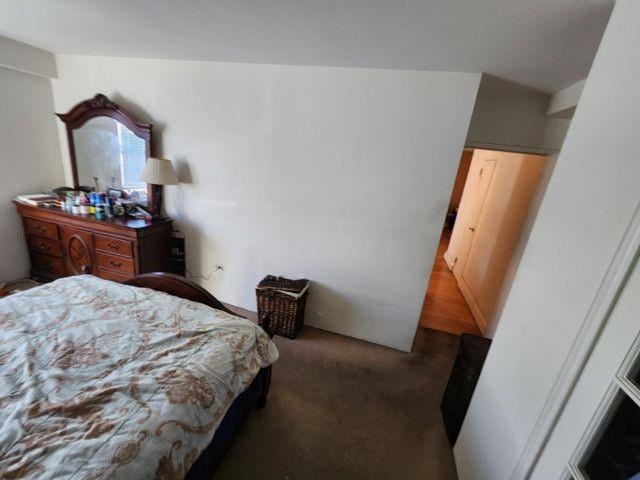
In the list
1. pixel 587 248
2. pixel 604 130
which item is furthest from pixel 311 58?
pixel 587 248

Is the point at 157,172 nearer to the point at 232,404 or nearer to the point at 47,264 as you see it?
the point at 47,264

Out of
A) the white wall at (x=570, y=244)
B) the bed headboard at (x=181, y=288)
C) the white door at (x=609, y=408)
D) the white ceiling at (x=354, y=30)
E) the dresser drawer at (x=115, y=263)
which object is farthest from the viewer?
the dresser drawer at (x=115, y=263)

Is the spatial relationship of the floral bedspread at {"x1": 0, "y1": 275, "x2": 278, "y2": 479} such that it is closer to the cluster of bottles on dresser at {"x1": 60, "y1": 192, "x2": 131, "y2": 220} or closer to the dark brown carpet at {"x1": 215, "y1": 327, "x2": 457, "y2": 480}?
the dark brown carpet at {"x1": 215, "y1": 327, "x2": 457, "y2": 480}

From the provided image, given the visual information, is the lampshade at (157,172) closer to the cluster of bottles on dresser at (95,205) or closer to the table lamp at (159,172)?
the table lamp at (159,172)

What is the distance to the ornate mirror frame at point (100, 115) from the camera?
8.34ft

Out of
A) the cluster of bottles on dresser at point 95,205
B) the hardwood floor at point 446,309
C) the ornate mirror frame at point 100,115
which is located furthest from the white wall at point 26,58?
the hardwood floor at point 446,309

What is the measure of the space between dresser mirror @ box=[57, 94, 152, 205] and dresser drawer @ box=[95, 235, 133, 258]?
0.50 meters

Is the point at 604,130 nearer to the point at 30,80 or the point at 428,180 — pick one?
the point at 428,180


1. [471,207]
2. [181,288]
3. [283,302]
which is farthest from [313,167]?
[471,207]

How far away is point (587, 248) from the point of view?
0.85 m

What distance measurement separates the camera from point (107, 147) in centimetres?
273

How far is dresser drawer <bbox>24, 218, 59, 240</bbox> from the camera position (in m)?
2.65

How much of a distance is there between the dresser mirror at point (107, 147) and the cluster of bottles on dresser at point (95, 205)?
180mm

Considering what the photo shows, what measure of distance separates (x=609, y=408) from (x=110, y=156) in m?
3.74
